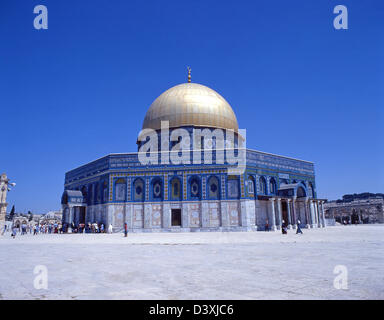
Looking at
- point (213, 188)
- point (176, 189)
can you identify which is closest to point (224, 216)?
point (213, 188)

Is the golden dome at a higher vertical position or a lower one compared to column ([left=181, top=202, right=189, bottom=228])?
higher

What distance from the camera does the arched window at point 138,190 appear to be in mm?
30323

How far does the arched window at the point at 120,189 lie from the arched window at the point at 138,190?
1.03 metres

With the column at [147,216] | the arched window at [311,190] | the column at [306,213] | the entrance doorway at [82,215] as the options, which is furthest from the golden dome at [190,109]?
the entrance doorway at [82,215]

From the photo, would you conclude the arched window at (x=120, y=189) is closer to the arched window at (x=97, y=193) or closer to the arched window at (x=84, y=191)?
the arched window at (x=97, y=193)

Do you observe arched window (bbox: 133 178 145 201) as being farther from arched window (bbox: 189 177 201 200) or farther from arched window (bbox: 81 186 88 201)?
arched window (bbox: 81 186 88 201)

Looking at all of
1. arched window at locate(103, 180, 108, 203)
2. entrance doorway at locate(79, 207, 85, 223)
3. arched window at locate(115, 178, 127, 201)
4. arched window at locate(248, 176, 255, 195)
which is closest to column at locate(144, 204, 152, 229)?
arched window at locate(115, 178, 127, 201)

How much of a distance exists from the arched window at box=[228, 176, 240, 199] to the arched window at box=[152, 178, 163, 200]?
6.83 m

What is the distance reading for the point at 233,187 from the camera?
29375mm

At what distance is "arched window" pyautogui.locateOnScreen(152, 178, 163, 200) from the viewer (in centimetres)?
3011

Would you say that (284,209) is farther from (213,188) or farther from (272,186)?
(213,188)

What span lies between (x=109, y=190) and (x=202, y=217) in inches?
388
